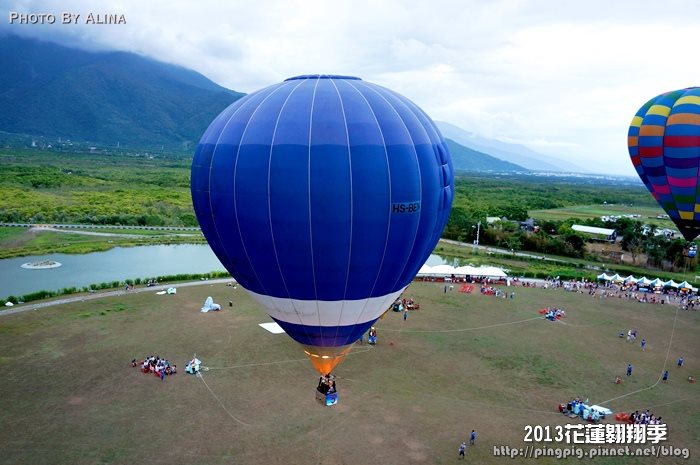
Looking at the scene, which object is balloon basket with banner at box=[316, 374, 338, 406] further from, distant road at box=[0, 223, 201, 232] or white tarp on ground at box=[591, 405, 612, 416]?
distant road at box=[0, 223, 201, 232]

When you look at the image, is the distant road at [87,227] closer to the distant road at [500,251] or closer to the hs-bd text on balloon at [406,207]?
the distant road at [500,251]

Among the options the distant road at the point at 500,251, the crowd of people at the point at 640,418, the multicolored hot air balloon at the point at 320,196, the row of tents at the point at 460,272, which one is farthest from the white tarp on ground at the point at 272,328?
the distant road at the point at 500,251

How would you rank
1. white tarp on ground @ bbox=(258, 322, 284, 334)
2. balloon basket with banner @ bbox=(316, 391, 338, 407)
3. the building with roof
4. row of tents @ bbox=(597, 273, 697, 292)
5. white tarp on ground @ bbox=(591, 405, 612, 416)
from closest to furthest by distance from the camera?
balloon basket with banner @ bbox=(316, 391, 338, 407) < white tarp on ground @ bbox=(591, 405, 612, 416) < white tarp on ground @ bbox=(258, 322, 284, 334) < row of tents @ bbox=(597, 273, 697, 292) < the building with roof

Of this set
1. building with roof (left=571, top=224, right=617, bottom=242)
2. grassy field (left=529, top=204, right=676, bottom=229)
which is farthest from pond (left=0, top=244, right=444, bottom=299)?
grassy field (left=529, top=204, right=676, bottom=229)

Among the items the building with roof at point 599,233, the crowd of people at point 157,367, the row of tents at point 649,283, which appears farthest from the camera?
the building with roof at point 599,233

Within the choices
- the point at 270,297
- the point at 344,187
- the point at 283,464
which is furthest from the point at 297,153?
the point at 283,464
